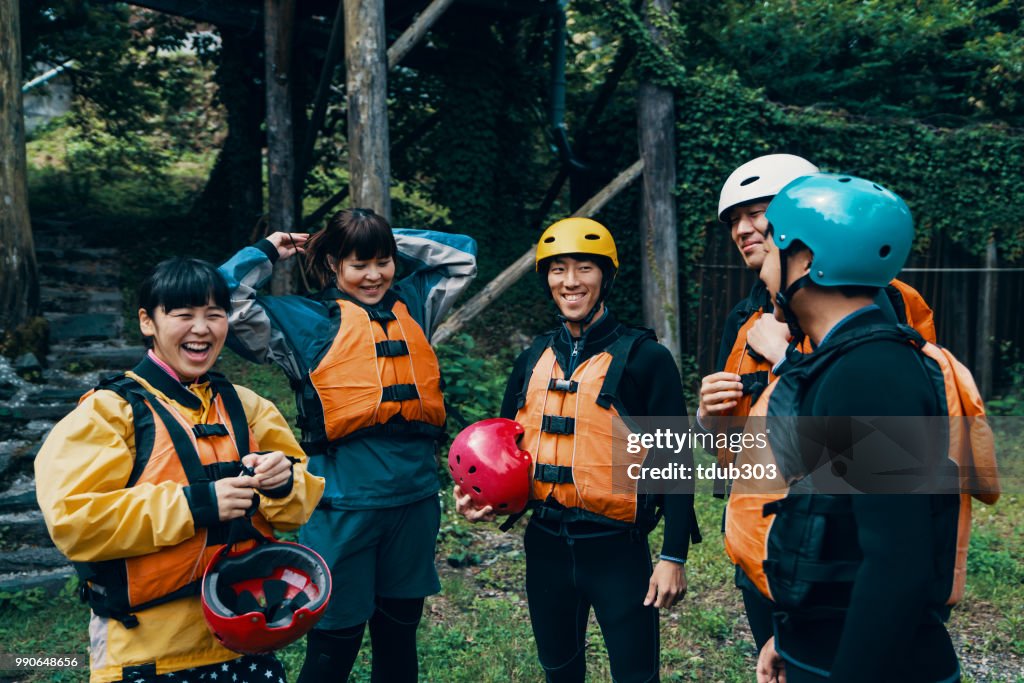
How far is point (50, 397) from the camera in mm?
6582

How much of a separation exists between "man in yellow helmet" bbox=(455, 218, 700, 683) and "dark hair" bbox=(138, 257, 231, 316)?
115 cm

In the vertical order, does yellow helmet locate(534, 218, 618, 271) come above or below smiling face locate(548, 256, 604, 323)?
above

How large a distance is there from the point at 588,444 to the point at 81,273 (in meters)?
8.70

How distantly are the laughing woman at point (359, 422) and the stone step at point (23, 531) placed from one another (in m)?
3.23

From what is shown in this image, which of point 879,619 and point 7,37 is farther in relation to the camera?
point 7,37

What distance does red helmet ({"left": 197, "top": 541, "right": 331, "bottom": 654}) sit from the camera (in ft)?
7.43

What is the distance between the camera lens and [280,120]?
902 cm

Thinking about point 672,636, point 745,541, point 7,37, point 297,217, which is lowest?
point 672,636

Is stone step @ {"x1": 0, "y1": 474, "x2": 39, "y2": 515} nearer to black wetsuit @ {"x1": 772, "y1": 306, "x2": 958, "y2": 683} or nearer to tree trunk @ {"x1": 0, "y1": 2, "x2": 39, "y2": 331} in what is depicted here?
tree trunk @ {"x1": 0, "y1": 2, "x2": 39, "y2": 331}

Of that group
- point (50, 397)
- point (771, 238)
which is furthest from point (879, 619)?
point (50, 397)

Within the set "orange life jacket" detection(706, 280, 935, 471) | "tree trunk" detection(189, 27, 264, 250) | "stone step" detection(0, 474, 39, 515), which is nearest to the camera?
"orange life jacket" detection(706, 280, 935, 471)

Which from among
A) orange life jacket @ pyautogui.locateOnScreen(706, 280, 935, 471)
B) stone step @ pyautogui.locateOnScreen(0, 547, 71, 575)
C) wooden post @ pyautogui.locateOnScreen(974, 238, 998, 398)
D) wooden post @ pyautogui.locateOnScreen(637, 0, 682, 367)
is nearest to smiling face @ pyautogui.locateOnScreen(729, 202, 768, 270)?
orange life jacket @ pyautogui.locateOnScreen(706, 280, 935, 471)

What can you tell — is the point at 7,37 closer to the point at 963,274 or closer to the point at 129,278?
the point at 129,278

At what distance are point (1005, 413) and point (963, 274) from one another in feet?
5.54
